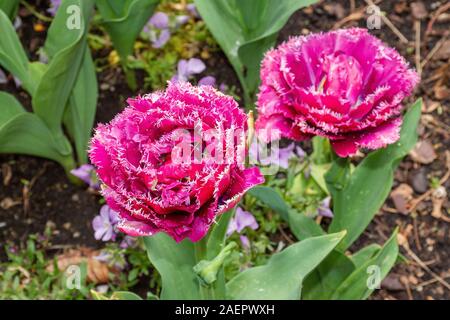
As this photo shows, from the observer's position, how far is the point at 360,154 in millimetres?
1909

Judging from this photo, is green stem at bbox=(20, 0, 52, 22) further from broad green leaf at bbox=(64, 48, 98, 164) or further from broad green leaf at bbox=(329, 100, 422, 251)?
broad green leaf at bbox=(329, 100, 422, 251)

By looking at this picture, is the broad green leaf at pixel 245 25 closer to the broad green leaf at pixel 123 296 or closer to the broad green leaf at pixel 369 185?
the broad green leaf at pixel 369 185

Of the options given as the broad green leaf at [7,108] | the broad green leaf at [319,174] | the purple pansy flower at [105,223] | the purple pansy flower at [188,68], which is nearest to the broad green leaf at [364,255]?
the broad green leaf at [319,174]

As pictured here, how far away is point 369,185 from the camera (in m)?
1.44

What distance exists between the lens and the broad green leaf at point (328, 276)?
142cm

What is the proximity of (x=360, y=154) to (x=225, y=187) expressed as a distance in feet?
3.40

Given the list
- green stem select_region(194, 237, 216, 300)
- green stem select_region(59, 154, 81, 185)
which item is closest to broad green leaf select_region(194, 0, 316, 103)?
green stem select_region(59, 154, 81, 185)

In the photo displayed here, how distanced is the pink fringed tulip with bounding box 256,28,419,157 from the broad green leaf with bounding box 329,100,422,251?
0.58 feet

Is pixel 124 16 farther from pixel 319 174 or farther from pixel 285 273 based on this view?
pixel 285 273

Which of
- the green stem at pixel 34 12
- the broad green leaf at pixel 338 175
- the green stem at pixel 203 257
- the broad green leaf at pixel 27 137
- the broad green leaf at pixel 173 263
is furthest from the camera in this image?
the green stem at pixel 34 12

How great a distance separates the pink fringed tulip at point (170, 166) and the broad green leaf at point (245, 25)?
2.09ft

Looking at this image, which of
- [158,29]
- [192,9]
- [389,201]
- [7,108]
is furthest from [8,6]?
[389,201]

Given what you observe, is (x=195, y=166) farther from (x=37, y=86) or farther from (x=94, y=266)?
(x=94, y=266)
